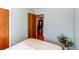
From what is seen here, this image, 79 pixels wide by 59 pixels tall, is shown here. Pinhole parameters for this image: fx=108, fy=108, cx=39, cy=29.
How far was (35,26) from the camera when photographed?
1157 mm

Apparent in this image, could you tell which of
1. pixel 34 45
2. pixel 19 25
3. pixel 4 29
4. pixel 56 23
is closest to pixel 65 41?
pixel 56 23

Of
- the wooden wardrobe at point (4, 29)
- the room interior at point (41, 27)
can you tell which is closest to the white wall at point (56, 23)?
the room interior at point (41, 27)

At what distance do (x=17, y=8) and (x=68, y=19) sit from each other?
0.55 metres

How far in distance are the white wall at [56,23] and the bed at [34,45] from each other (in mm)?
72

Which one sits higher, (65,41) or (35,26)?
(35,26)

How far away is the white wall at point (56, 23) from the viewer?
115 centimetres

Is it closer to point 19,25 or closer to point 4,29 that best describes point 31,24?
point 19,25

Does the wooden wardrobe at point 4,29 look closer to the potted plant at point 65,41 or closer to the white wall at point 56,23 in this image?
the white wall at point 56,23

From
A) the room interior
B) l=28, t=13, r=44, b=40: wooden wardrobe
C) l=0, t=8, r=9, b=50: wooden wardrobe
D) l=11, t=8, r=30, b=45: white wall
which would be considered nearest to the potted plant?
the room interior

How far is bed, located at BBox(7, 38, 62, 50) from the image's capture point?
1120 millimetres

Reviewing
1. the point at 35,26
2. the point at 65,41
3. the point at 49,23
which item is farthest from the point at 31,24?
the point at 65,41

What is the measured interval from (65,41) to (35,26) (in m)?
0.37

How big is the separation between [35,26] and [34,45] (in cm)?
21
